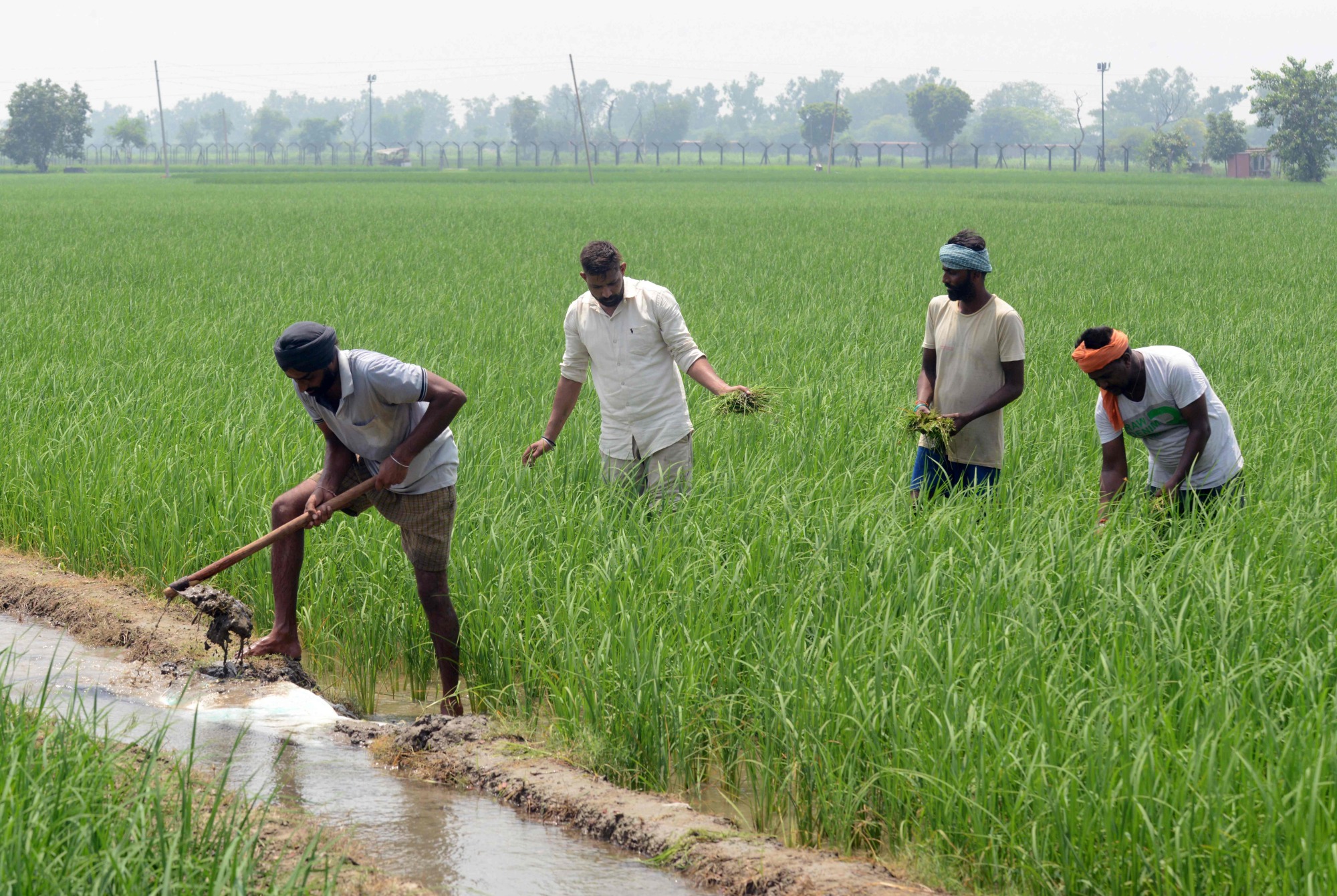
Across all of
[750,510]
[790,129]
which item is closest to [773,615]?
[750,510]

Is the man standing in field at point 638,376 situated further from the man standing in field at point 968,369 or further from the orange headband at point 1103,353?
the orange headband at point 1103,353

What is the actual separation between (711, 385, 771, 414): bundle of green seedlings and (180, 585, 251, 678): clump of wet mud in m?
1.87

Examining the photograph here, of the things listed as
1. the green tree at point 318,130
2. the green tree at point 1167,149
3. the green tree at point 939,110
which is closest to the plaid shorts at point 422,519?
the green tree at point 1167,149

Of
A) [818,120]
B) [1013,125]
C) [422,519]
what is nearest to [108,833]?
[422,519]

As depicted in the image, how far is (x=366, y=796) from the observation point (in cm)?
353

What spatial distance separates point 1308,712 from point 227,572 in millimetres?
3800

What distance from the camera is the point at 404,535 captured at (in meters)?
4.11

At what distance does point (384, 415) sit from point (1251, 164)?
80532mm

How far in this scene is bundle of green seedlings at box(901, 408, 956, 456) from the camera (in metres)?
4.83

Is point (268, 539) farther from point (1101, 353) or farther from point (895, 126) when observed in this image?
point (895, 126)

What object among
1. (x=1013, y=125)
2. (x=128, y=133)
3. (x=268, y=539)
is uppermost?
(x=1013, y=125)

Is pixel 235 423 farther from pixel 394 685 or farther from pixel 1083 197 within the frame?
pixel 1083 197

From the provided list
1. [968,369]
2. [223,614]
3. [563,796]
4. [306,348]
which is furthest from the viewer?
[968,369]

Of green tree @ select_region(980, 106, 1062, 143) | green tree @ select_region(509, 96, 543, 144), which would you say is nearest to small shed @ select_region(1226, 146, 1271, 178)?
green tree @ select_region(509, 96, 543, 144)
